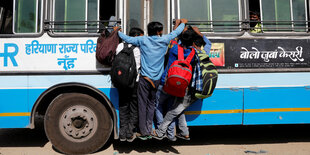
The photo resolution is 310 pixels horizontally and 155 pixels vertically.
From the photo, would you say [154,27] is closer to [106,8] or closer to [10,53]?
[106,8]

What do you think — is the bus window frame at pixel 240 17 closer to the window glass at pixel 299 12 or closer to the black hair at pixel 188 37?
the black hair at pixel 188 37

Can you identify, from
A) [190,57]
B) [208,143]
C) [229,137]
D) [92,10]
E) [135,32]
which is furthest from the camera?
[229,137]

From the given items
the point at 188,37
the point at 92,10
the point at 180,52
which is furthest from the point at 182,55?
the point at 92,10

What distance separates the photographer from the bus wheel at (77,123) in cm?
438

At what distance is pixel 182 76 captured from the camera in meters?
3.96

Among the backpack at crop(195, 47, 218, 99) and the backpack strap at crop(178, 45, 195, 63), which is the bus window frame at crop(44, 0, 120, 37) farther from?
the backpack at crop(195, 47, 218, 99)

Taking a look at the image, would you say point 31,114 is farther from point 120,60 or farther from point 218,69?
point 218,69

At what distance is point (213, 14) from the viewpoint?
4.51 meters

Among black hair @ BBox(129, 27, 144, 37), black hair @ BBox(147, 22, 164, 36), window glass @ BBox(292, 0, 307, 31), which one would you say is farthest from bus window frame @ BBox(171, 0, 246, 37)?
window glass @ BBox(292, 0, 307, 31)

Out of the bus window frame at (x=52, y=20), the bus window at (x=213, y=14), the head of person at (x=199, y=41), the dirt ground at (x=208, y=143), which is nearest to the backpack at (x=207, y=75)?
the head of person at (x=199, y=41)

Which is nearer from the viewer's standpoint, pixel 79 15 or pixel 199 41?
pixel 199 41

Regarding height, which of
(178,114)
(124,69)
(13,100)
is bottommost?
(178,114)

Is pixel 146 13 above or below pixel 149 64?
above

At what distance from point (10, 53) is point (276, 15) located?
13.6 feet
